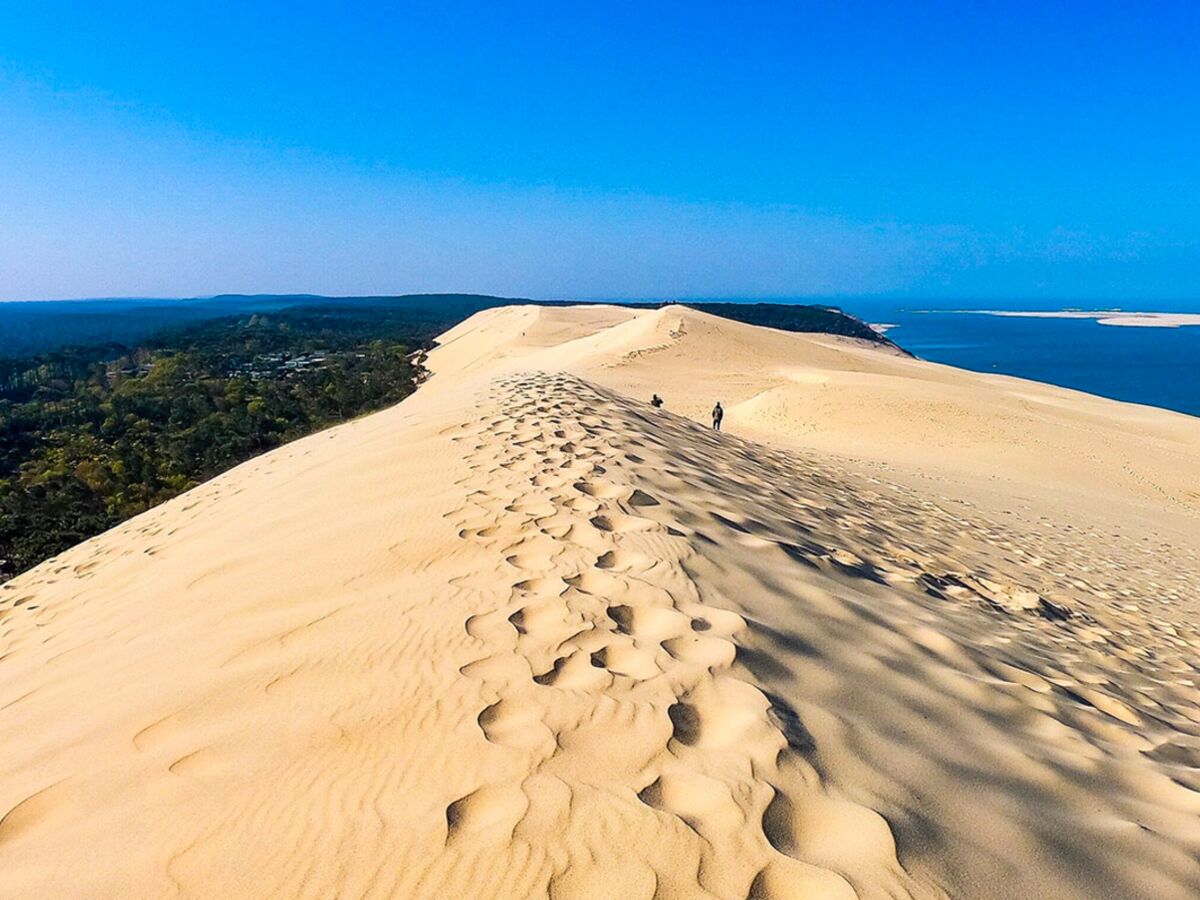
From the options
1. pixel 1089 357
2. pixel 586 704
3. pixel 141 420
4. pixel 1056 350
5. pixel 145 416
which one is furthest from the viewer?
pixel 1056 350

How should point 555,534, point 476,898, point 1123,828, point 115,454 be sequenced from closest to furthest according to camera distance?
point 476,898
point 1123,828
point 555,534
point 115,454

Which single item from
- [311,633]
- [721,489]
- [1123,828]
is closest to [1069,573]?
[721,489]

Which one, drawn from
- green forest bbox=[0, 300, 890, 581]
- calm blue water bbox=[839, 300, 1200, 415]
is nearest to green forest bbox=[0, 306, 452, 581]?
green forest bbox=[0, 300, 890, 581]

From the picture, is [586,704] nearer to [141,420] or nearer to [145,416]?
[141,420]

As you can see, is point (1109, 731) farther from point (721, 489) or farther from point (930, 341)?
point (930, 341)

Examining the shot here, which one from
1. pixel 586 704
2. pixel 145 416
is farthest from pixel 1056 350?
pixel 586 704

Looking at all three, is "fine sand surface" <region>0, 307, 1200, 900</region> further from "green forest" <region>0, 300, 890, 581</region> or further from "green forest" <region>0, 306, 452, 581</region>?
"green forest" <region>0, 306, 452, 581</region>

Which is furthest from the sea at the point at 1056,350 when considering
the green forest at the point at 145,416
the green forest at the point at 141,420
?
the green forest at the point at 141,420

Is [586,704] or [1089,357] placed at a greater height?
[586,704]

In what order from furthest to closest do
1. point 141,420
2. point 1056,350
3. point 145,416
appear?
point 1056,350
point 145,416
point 141,420
